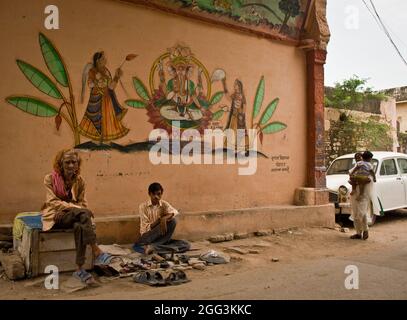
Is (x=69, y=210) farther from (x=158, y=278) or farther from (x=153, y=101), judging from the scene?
(x=153, y=101)

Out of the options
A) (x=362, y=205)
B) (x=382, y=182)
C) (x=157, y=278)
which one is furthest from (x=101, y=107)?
(x=382, y=182)

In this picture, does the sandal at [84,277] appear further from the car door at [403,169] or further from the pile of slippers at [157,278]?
the car door at [403,169]

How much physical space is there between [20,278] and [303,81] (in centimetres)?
635

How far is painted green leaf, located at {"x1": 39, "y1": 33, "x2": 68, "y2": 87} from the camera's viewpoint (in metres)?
5.41

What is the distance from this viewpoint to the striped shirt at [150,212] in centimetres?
563

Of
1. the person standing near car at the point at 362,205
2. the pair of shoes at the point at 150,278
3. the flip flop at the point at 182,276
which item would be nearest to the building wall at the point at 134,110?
the person standing near car at the point at 362,205

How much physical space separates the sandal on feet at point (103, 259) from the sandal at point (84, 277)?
0.30m

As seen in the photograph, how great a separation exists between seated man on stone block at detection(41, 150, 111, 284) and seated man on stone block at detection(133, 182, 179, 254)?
3.40 ft

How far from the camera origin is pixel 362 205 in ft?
24.0

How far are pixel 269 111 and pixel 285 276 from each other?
379cm

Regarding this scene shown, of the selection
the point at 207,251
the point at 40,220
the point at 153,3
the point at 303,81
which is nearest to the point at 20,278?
the point at 40,220

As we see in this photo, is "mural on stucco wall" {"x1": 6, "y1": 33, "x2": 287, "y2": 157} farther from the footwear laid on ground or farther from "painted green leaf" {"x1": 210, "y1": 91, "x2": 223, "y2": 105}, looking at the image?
the footwear laid on ground

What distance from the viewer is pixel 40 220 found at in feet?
15.5

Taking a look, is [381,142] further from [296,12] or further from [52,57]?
[52,57]
